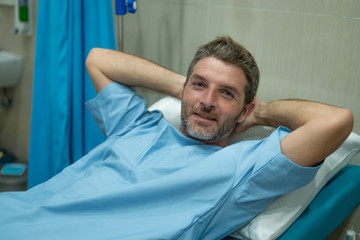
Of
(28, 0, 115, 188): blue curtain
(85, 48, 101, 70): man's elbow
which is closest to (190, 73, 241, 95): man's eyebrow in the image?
(85, 48, 101, 70): man's elbow

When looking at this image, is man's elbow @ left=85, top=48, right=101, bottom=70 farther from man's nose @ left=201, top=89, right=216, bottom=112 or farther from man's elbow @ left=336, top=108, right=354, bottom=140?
man's elbow @ left=336, top=108, right=354, bottom=140

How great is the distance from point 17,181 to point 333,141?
6.40ft

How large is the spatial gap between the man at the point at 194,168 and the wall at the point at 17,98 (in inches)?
54.6

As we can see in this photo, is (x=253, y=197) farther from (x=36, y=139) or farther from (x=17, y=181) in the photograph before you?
(x=17, y=181)

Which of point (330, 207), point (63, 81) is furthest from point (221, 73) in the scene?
point (63, 81)

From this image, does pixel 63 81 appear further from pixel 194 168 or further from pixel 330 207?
pixel 330 207

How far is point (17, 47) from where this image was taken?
2.70 m

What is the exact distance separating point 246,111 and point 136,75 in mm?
437

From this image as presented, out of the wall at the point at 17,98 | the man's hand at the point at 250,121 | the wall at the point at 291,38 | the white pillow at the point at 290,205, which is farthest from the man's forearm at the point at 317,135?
the wall at the point at 17,98

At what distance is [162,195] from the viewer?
4.01 ft

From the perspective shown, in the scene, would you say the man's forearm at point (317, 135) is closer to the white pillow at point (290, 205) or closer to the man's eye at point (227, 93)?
the white pillow at point (290, 205)

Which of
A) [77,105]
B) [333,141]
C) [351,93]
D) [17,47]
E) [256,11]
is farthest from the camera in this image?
[17,47]

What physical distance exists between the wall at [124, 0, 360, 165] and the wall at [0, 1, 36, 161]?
1.11 meters

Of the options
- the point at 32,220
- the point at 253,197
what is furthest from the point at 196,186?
the point at 32,220
